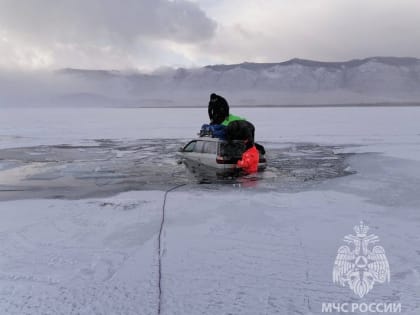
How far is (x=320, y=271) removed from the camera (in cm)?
522

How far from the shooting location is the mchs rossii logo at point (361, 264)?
4.93m

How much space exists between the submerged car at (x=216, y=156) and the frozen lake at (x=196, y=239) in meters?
0.73

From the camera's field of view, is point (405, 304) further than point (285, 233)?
No

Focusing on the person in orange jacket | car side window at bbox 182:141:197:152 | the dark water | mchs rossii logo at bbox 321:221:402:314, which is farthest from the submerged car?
mchs rossii logo at bbox 321:221:402:314

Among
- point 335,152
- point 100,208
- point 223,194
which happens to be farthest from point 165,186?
point 335,152

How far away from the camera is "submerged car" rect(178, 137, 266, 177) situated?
469 inches

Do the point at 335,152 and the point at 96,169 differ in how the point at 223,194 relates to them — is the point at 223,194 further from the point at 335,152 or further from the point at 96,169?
the point at 335,152

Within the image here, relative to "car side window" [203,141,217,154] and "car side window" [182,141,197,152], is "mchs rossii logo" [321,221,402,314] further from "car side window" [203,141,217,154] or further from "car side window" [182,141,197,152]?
"car side window" [182,141,197,152]

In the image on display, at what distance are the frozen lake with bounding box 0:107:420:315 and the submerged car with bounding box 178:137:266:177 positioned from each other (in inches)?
28.6

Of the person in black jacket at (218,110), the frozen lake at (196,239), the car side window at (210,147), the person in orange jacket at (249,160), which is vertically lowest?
the frozen lake at (196,239)

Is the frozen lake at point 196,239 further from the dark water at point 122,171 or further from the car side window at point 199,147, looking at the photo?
the car side window at point 199,147

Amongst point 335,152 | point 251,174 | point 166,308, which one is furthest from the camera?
point 335,152

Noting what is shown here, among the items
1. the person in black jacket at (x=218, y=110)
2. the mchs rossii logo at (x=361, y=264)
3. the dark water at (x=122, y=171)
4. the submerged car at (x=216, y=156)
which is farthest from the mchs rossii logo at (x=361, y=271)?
the person in black jacket at (x=218, y=110)

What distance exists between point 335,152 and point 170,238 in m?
13.5
